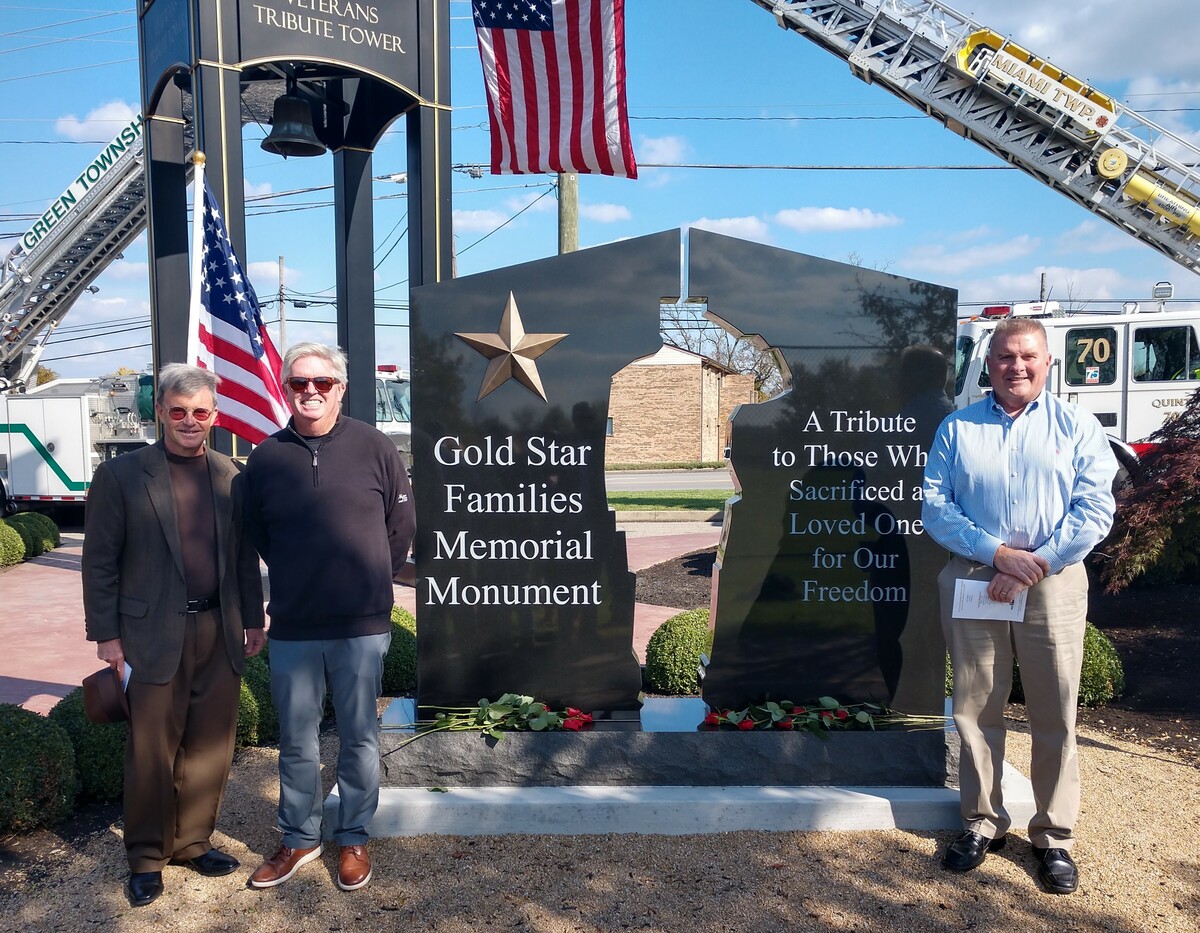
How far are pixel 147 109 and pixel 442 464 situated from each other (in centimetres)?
499

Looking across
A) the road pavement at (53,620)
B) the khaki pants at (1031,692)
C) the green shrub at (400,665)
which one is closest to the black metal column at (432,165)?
the green shrub at (400,665)

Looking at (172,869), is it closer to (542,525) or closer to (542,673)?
(542,673)

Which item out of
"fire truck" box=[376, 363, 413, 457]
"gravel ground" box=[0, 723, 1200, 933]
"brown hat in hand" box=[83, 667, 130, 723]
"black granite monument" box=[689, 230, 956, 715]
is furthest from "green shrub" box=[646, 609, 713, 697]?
"fire truck" box=[376, 363, 413, 457]

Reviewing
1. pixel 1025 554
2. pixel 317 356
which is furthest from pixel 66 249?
pixel 1025 554

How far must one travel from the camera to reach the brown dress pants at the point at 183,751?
320 centimetres

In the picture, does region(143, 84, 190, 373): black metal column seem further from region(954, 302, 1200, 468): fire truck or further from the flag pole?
region(954, 302, 1200, 468): fire truck

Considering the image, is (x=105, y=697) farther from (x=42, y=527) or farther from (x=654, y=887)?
(x=42, y=527)

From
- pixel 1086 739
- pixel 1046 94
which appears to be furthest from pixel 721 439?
pixel 1086 739

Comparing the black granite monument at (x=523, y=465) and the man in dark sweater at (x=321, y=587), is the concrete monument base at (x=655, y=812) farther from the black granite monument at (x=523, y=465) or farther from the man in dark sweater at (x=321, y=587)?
the black granite monument at (x=523, y=465)

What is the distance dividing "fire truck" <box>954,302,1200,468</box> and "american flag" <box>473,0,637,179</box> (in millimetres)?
5598

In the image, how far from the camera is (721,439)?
41.5 meters

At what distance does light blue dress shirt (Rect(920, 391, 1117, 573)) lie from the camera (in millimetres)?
3193

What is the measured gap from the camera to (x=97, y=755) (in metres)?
4.00

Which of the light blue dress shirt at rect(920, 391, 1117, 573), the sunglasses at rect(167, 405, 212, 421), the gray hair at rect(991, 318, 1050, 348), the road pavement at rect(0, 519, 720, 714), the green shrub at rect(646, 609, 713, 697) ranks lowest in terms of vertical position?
the road pavement at rect(0, 519, 720, 714)
